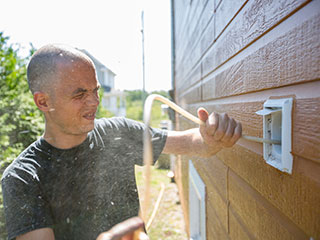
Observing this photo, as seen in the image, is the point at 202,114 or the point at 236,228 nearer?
the point at 202,114

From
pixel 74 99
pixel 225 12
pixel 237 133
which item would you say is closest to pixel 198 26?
pixel 225 12

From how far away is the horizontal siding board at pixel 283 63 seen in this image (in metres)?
0.54

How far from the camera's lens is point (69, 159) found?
151 cm

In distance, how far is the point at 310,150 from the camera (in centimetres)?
56

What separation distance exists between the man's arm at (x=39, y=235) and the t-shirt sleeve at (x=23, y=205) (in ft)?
0.06

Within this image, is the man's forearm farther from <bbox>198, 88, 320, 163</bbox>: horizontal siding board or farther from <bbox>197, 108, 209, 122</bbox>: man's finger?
<bbox>198, 88, 320, 163</bbox>: horizontal siding board

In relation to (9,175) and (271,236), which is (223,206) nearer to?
(271,236)

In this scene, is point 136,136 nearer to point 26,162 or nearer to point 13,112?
point 26,162

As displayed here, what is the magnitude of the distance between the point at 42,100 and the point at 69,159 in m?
0.38

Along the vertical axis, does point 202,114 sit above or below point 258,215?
above

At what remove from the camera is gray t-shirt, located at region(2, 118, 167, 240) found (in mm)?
1304

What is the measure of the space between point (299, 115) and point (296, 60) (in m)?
0.13

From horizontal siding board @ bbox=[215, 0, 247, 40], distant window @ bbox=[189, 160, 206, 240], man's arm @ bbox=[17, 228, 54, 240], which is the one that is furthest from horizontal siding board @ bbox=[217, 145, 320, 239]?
distant window @ bbox=[189, 160, 206, 240]

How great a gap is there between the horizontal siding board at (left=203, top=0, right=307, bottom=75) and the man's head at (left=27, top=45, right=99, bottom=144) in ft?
2.44
